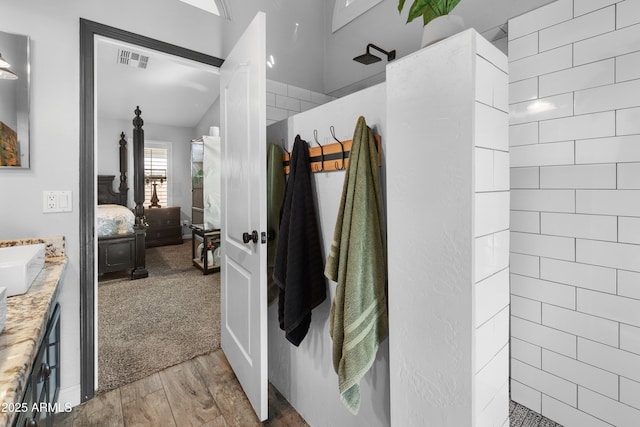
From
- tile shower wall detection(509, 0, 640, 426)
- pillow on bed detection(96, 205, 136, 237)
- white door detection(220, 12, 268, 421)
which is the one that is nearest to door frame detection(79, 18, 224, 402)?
white door detection(220, 12, 268, 421)

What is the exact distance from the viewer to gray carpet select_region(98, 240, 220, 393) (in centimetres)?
205

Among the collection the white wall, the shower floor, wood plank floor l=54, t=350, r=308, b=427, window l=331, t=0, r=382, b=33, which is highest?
window l=331, t=0, r=382, b=33

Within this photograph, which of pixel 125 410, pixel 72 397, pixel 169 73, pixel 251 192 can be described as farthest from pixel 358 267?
pixel 169 73

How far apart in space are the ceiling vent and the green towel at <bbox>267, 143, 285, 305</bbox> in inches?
122

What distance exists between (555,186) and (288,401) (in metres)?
1.73

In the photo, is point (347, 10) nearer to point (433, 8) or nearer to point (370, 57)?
point (370, 57)

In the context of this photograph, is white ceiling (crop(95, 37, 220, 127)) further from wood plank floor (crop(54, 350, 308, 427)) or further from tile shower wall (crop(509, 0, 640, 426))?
tile shower wall (crop(509, 0, 640, 426))

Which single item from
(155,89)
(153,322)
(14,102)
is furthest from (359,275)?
(155,89)

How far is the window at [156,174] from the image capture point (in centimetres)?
645

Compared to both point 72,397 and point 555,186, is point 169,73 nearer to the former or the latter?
point 72,397

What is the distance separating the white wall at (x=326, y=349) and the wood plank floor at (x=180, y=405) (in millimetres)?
165

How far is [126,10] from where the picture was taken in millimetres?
1704

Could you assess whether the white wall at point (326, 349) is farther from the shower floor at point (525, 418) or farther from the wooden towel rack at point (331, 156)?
the shower floor at point (525, 418)

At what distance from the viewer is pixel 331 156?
1.33m
